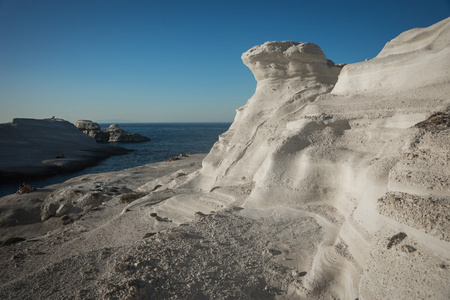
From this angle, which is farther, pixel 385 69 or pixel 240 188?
pixel 240 188

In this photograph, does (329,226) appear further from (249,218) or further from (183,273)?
(183,273)

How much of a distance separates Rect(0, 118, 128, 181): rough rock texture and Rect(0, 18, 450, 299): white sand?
22.1 meters

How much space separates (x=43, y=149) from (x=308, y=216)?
39687mm

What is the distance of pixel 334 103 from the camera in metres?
7.77

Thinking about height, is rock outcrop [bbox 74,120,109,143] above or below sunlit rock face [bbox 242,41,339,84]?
below

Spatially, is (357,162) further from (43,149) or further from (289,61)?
(43,149)

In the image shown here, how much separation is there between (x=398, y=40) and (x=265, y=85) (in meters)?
4.93

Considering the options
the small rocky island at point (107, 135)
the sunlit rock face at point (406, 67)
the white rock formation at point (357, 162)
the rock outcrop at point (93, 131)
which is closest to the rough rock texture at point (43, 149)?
the rock outcrop at point (93, 131)

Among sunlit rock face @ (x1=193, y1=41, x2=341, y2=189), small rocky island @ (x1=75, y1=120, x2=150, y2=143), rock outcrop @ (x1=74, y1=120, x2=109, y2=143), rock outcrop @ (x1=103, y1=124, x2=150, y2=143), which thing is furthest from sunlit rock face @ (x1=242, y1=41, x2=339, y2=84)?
rock outcrop @ (x1=74, y1=120, x2=109, y2=143)

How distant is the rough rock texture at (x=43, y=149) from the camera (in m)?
27.2

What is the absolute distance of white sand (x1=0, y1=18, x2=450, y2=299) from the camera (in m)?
3.61

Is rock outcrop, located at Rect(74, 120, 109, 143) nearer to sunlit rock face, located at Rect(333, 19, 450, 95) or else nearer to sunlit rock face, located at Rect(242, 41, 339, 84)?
sunlit rock face, located at Rect(242, 41, 339, 84)

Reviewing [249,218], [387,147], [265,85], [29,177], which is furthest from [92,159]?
[387,147]

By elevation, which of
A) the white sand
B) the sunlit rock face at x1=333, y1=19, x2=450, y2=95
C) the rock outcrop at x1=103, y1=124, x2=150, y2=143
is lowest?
the rock outcrop at x1=103, y1=124, x2=150, y2=143
